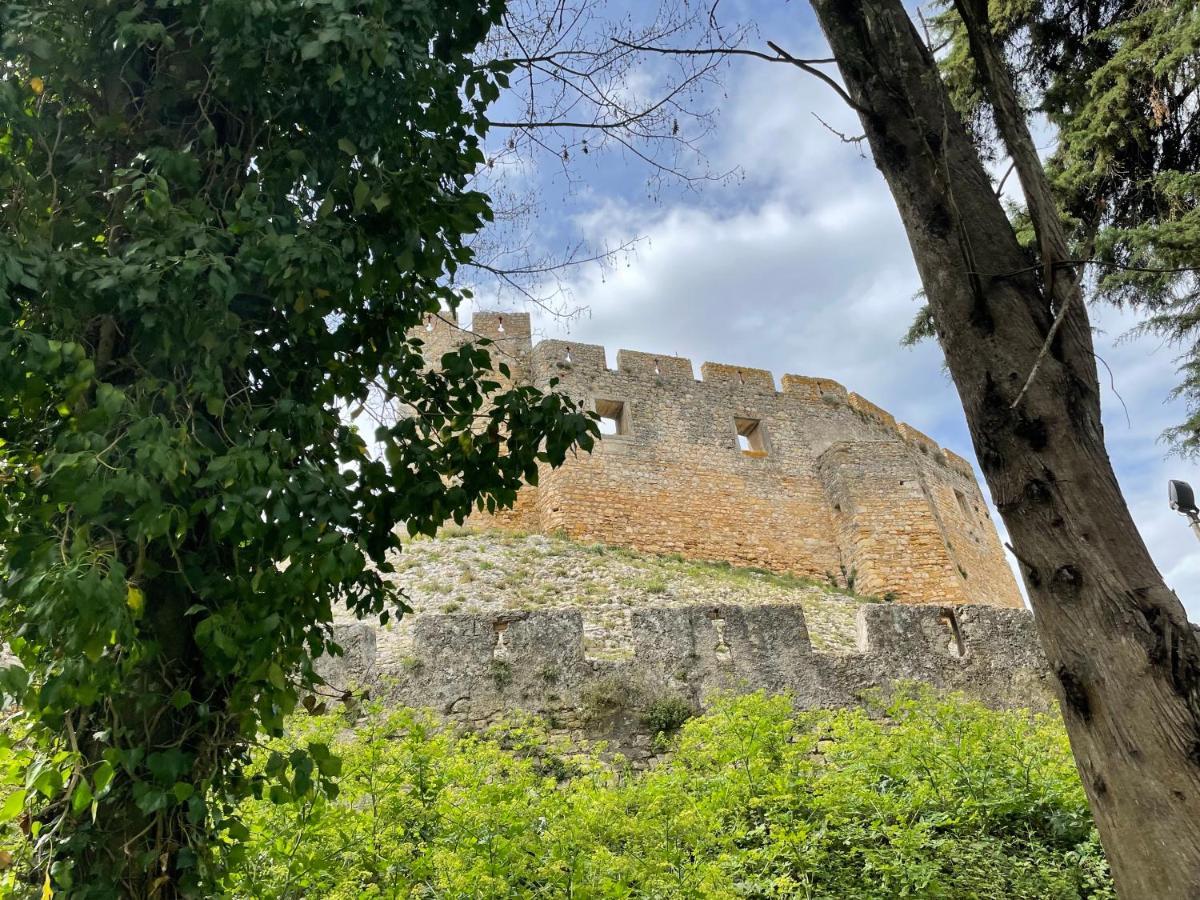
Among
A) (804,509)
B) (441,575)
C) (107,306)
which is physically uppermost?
(804,509)

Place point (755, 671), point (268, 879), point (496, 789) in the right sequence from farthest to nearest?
point (755, 671) < point (496, 789) < point (268, 879)

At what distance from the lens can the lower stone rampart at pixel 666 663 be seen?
7.16 metres

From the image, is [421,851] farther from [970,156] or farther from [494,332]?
[494,332]

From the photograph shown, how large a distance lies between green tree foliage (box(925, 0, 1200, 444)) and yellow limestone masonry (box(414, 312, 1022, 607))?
10.5m

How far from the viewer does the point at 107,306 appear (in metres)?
2.80

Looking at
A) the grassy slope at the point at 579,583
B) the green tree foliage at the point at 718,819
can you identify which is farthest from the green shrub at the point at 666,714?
the grassy slope at the point at 579,583

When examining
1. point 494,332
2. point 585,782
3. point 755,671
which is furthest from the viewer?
point 494,332

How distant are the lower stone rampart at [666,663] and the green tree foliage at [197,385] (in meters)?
3.82

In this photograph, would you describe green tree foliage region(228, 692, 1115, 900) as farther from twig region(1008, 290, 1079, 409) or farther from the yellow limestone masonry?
the yellow limestone masonry

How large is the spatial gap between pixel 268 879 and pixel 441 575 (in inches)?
383

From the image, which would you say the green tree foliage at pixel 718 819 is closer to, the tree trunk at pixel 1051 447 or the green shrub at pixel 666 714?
the green shrub at pixel 666 714

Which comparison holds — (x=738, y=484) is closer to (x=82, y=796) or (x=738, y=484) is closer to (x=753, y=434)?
(x=753, y=434)

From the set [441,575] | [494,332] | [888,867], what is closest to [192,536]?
[888,867]

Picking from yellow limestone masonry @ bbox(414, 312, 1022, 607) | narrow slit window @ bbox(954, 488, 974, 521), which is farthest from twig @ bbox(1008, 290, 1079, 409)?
narrow slit window @ bbox(954, 488, 974, 521)
